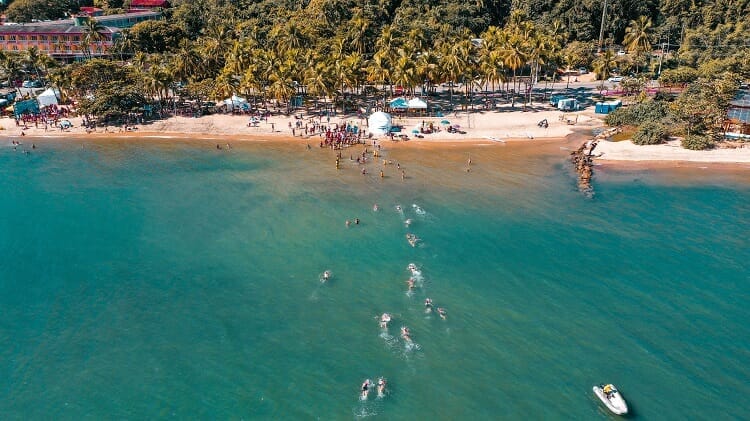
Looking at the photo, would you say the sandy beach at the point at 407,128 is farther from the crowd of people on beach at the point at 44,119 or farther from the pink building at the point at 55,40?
the pink building at the point at 55,40

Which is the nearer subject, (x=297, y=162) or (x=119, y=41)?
(x=297, y=162)

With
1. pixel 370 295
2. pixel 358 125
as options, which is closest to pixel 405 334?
pixel 370 295

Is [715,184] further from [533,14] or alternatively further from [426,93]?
[533,14]

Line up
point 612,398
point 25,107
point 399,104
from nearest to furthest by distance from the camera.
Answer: point 612,398 < point 399,104 < point 25,107

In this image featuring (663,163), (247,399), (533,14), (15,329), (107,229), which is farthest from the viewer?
(533,14)

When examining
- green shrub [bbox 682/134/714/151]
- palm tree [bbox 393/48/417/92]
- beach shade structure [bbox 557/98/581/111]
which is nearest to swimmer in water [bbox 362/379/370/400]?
palm tree [bbox 393/48/417/92]

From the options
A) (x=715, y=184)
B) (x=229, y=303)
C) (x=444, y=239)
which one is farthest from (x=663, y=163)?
(x=229, y=303)

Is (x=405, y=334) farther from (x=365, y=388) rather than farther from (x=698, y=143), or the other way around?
(x=698, y=143)
